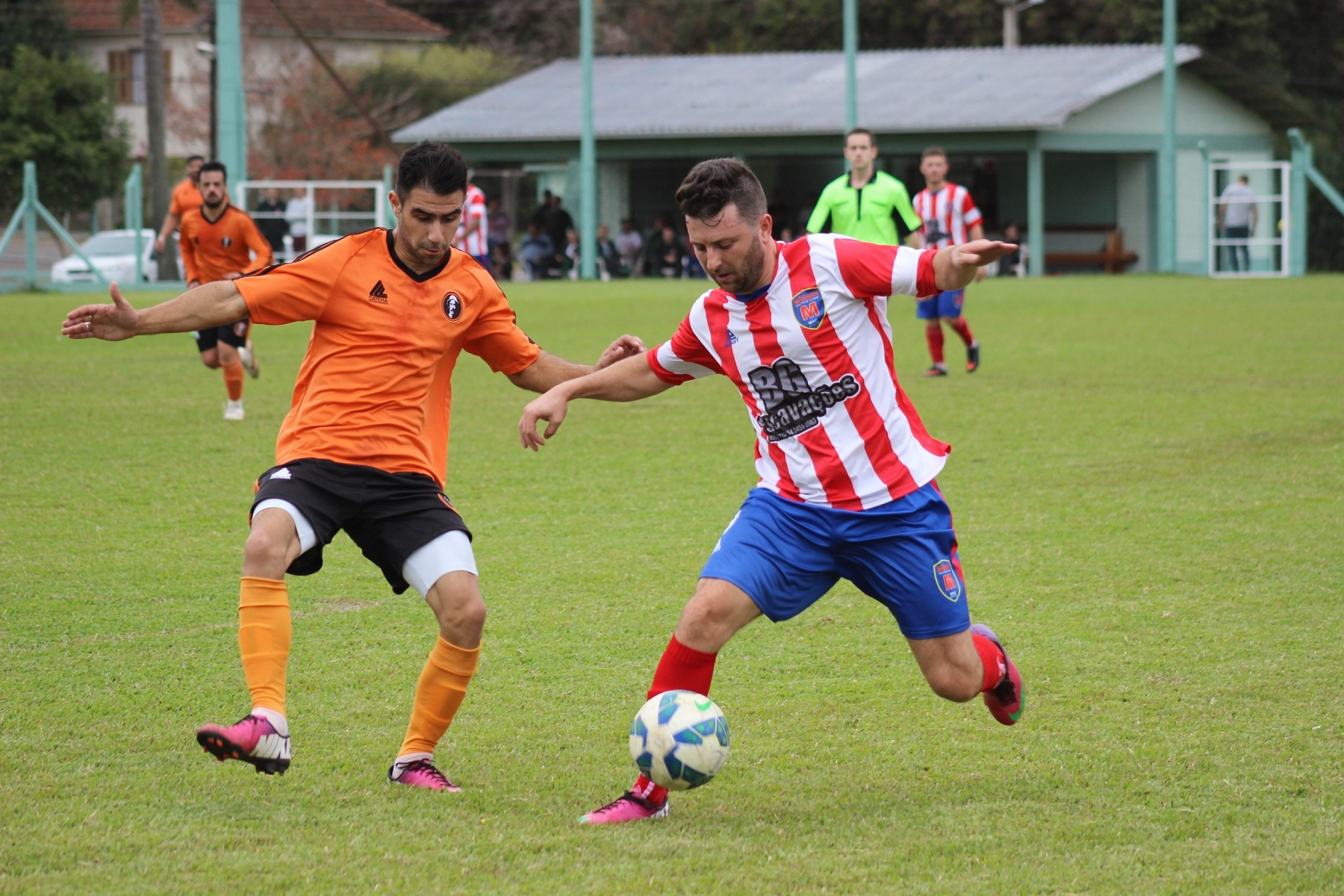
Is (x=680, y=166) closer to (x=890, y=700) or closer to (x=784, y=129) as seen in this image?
(x=784, y=129)

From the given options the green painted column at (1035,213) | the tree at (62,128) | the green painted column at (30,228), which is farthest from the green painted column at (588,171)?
the tree at (62,128)

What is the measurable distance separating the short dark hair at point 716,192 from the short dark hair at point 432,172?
2.26ft

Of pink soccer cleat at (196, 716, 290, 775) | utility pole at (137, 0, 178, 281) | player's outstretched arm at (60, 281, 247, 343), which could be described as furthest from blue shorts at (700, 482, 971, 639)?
utility pole at (137, 0, 178, 281)

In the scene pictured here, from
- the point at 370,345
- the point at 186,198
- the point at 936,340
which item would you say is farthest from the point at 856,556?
the point at 186,198

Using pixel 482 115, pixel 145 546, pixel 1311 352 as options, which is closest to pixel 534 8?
pixel 482 115

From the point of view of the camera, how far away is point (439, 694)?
4398 millimetres

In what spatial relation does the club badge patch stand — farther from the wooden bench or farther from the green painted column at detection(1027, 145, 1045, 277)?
the wooden bench

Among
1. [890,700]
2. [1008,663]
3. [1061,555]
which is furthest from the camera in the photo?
[1061,555]

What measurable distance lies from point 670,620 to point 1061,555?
214 centimetres

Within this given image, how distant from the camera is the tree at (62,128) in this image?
42.5 meters

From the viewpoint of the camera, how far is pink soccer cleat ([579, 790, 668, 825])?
13.3 ft

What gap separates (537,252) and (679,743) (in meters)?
32.4

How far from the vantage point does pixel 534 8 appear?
57219mm

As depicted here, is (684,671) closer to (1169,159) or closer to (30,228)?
(30,228)
